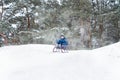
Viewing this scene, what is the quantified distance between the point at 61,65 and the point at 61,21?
11319 millimetres

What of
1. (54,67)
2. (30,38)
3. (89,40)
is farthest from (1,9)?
(54,67)

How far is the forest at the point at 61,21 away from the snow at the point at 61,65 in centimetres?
844

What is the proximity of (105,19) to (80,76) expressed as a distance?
12042mm

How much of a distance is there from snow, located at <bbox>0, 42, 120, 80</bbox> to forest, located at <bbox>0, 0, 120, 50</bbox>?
27.7 feet

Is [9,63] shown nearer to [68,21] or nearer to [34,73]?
[34,73]

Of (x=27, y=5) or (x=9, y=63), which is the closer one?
(x=9, y=63)

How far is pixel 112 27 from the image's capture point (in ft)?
65.7

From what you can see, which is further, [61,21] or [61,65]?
[61,21]

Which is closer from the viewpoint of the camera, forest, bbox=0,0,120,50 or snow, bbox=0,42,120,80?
snow, bbox=0,42,120,80

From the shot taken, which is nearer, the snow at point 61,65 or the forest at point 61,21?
the snow at point 61,65

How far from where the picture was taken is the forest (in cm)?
1916

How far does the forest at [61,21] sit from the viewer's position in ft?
62.8

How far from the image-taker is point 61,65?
28.9ft

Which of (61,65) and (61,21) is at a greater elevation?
(61,21)
